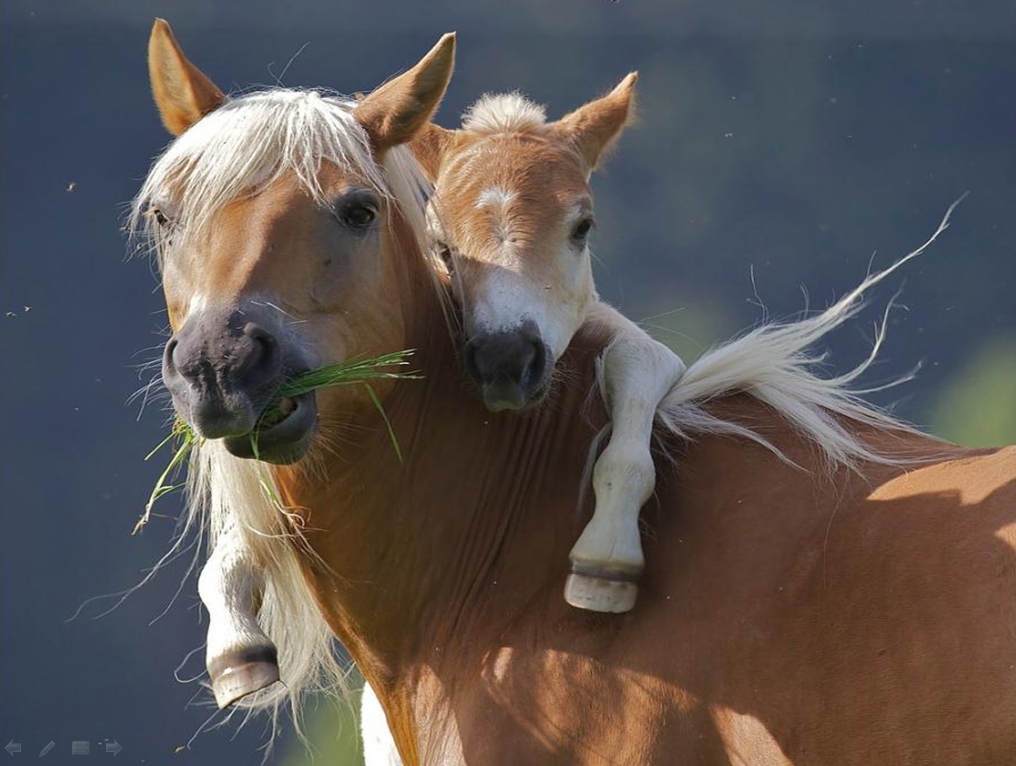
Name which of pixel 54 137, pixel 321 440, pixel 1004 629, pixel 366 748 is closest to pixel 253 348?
pixel 321 440

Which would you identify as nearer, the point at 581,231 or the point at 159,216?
the point at 159,216

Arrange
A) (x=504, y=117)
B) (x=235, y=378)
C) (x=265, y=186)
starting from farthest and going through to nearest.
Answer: (x=504, y=117), (x=265, y=186), (x=235, y=378)

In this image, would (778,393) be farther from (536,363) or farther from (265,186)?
(265,186)

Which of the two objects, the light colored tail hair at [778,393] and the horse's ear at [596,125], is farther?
the horse's ear at [596,125]

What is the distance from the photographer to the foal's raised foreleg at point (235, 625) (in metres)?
2.30

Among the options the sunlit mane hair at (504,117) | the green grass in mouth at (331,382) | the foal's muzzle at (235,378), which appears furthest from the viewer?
the sunlit mane hair at (504,117)

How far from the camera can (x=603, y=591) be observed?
216 centimetres

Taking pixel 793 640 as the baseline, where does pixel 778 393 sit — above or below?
above

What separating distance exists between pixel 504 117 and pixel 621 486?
104 cm

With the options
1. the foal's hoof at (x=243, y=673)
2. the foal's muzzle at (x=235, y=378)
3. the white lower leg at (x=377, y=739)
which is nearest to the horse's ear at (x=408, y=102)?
the foal's muzzle at (x=235, y=378)

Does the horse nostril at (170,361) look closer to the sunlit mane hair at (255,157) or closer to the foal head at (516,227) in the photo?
the sunlit mane hair at (255,157)

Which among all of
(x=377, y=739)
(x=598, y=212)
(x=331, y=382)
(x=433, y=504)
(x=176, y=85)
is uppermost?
(x=176, y=85)

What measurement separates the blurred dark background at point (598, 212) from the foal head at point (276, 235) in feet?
9.22

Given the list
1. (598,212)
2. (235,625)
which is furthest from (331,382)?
(598,212)
